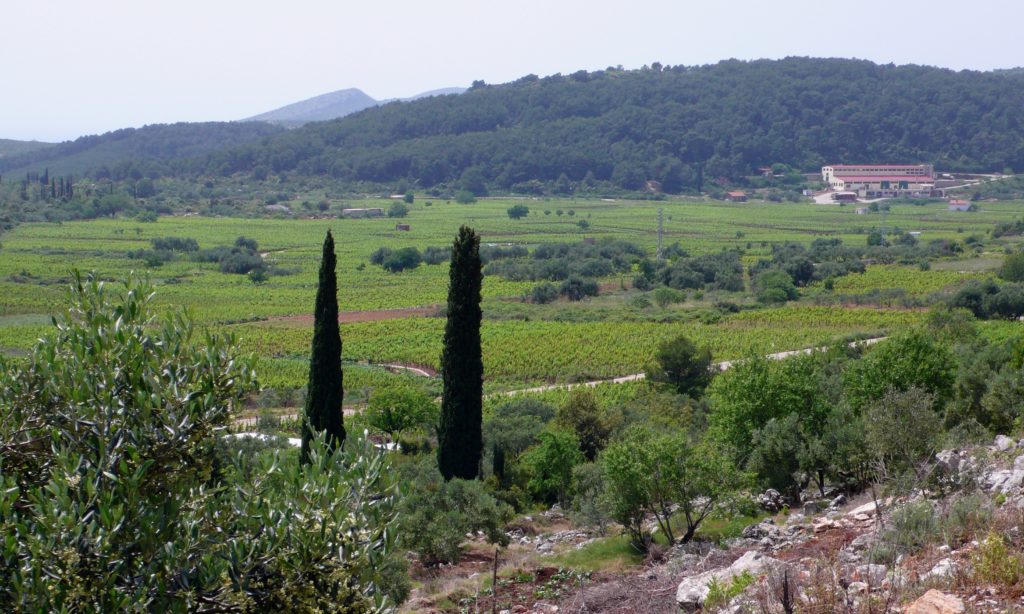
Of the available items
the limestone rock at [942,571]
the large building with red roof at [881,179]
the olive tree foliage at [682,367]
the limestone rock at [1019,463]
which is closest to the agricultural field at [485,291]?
the olive tree foliage at [682,367]

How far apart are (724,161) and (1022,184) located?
43.5 metres

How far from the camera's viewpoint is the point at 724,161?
6594 inches

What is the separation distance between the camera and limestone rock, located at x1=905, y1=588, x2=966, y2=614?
25.0ft

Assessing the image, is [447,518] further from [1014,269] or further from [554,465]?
[1014,269]

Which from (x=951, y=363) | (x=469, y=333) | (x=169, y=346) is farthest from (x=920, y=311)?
(x=169, y=346)

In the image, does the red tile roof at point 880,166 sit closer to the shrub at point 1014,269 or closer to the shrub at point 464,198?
the shrub at point 464,198

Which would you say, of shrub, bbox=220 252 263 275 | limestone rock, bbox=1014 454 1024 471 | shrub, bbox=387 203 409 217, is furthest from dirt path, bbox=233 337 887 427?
shrub, bbox=387 203 409 217

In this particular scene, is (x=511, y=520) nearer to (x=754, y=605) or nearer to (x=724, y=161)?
(x=754, y=605)

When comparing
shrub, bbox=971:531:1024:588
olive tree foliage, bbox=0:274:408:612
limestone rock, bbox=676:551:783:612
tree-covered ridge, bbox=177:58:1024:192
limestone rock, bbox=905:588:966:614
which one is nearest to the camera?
olive tree foliage, bbox=0:274:408:612

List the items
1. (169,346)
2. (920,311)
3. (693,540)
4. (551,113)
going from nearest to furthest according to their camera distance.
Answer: (169,346) → (693,540) → (920,311) → (551,113)

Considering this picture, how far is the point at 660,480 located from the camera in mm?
15961

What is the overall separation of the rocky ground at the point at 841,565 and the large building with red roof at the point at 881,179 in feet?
460

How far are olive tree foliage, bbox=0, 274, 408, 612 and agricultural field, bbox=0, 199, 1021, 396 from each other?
0.75 metres

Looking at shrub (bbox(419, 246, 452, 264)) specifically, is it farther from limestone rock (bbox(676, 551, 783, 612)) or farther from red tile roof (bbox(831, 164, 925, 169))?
red tile roof (bbox(831, 164, 925, 169))
